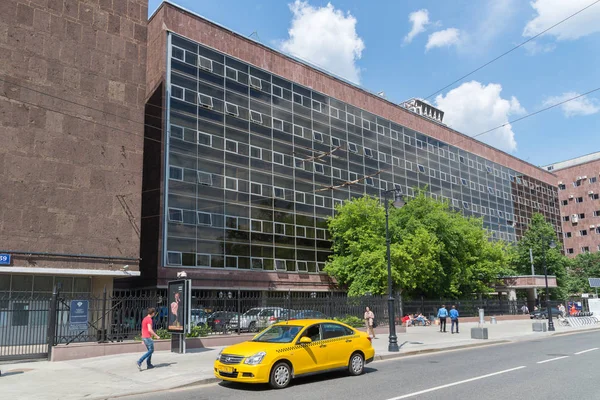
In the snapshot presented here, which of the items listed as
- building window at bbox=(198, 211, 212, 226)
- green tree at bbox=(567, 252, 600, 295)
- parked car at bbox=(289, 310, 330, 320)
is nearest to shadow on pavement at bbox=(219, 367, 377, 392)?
parked car at bbox=(289, 310, 330, 320)

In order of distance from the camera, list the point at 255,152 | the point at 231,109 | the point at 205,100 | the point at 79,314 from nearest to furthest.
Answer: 1. the point at 79,314
2. the point at 205,100
3. the point at 231,109
4. the point at 255,152

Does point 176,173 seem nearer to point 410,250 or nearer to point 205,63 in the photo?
point 205,63

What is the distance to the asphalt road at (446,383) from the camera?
10.3 m

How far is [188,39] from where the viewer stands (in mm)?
36750

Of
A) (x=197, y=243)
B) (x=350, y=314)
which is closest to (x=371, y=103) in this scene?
(x=197, y=243)

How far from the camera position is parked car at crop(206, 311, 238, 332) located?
21.6 m

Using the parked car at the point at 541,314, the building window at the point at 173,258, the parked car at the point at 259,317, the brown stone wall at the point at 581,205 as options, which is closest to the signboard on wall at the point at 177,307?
the parked car at the point at 259,317

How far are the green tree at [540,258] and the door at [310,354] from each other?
55.8m

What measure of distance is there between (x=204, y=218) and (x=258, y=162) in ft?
22.8

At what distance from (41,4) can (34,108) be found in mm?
5170

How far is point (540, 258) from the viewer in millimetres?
63219

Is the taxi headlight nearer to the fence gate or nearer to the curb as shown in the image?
the curb

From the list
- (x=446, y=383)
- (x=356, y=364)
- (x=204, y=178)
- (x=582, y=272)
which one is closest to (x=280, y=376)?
(x=356, y=364)

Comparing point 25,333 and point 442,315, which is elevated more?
point 25,333
